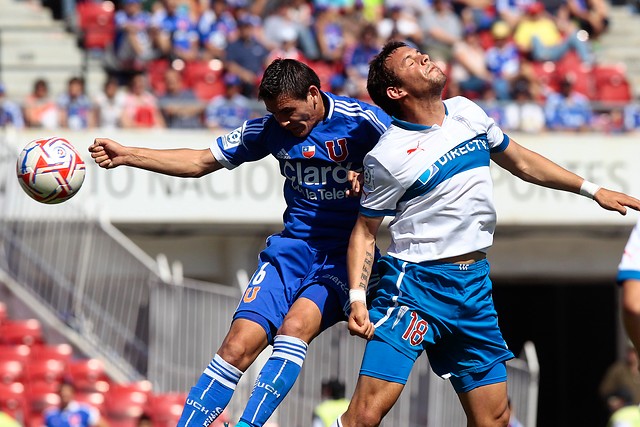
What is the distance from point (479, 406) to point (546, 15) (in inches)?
534

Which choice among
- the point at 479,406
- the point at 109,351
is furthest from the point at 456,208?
the point at 109,351

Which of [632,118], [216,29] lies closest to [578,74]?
[632,118]

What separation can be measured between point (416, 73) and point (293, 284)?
4.37 ft

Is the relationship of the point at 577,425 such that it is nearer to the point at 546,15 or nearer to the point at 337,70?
the point at 546,15

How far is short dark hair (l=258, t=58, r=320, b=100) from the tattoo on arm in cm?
92

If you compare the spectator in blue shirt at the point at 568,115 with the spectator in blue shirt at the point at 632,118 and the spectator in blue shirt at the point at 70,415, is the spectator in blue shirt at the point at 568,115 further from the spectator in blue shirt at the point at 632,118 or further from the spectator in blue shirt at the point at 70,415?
the spectator in blue shirt at the point at 70,415

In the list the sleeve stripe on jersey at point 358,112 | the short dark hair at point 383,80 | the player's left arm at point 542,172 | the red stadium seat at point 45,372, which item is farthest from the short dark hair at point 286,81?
the red stadium seat at point 45,372

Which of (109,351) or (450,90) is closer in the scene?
(109,351)

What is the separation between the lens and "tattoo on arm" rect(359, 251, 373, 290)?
21.0ft

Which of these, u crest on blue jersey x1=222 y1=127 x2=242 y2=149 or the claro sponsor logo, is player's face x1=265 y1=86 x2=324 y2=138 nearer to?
the claro sponsor logo

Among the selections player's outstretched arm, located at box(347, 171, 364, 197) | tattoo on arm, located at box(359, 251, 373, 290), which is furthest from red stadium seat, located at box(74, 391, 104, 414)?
tattoo on arm, located at box(359, 251, 373, 290)

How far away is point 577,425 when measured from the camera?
955 inches

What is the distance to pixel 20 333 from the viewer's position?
1377 cm

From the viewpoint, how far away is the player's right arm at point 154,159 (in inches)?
270
